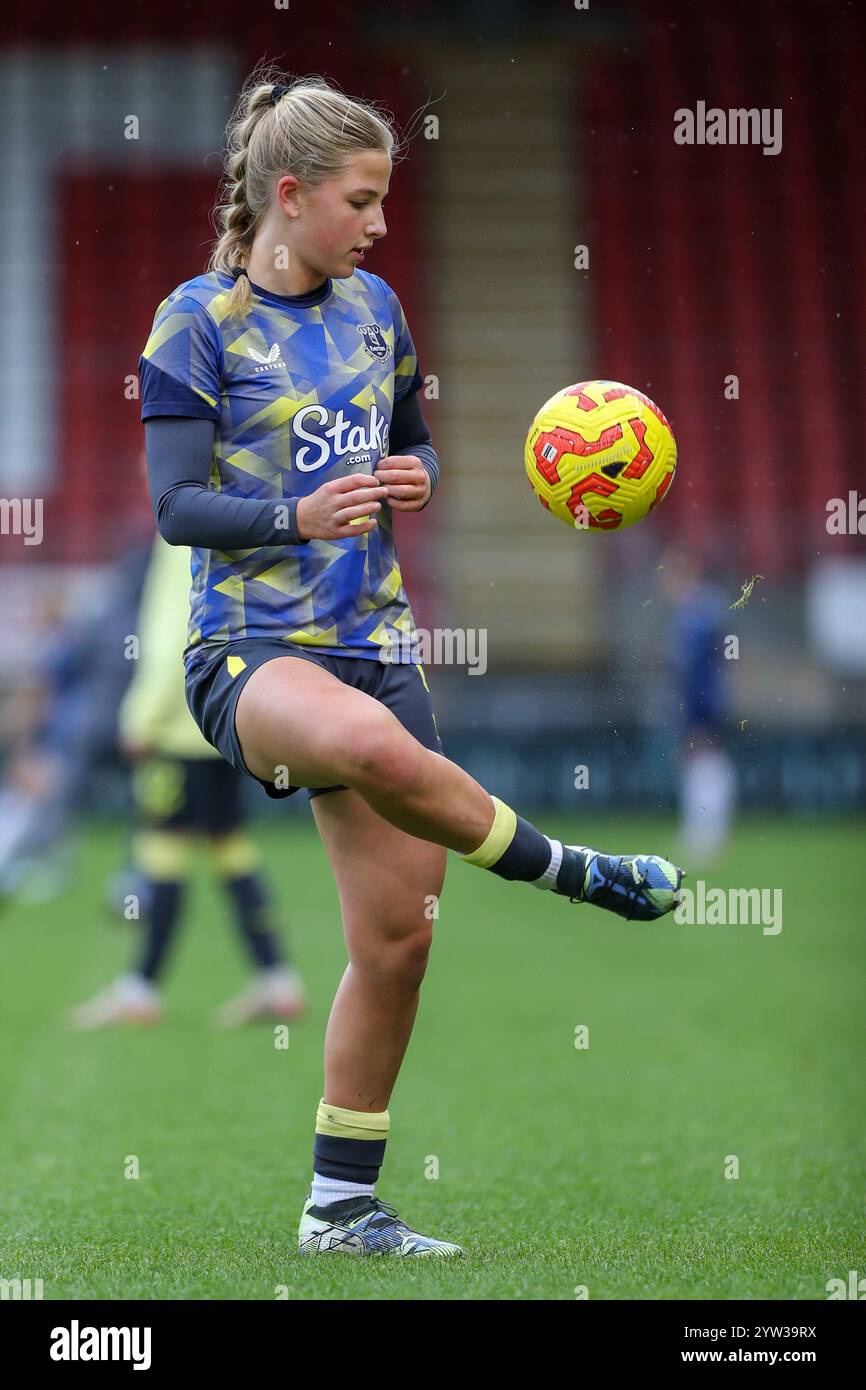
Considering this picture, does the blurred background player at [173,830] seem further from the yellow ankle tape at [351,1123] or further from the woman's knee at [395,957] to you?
the woman's knee at [395,957]

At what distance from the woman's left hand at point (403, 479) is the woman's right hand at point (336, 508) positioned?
0.45 ft

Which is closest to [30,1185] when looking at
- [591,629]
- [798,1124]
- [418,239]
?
[798,1124]

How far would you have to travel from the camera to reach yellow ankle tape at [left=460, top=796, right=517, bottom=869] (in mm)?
2932

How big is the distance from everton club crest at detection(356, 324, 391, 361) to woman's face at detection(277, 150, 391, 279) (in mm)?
138

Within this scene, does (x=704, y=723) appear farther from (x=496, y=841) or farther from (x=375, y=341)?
(x=496, y=841)

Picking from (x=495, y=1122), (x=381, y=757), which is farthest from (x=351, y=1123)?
(x=495, y=1122)

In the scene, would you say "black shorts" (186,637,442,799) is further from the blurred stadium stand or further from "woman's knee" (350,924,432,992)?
the blurred stadium stand

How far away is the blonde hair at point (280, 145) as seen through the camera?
302 cm

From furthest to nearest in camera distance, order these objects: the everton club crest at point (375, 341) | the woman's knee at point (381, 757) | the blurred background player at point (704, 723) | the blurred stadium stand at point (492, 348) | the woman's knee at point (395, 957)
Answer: the blurred stadium stand at point (492, 348) < the blurred background player at point (704, 723) < the everton club crest at point (375, 341) < the woman's knee at point (395, 957) < the woman's knee at point (381, 757)

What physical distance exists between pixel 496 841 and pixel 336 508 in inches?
24.6

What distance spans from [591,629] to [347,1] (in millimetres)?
5714

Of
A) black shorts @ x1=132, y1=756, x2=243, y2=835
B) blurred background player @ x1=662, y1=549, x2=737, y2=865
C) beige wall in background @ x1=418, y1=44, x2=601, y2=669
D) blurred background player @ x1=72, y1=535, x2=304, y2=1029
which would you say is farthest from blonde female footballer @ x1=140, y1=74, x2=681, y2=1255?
beige wall in background @ x1=418, y1=44, x2=601, y2=669

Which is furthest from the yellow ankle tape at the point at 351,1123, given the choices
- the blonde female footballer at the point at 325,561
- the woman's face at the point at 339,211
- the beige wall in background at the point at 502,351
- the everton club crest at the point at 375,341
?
the beige wall in background at the point at 502,351
